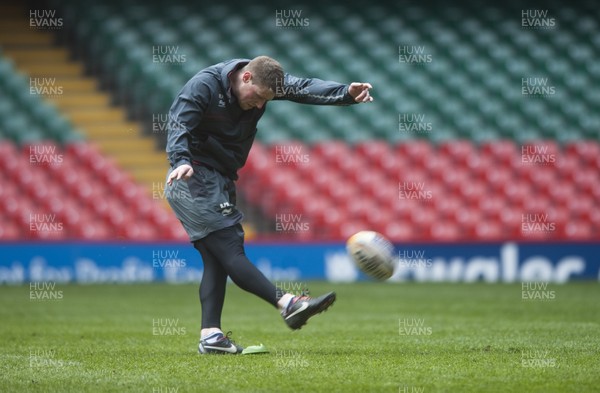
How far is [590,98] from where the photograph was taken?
2138 cm

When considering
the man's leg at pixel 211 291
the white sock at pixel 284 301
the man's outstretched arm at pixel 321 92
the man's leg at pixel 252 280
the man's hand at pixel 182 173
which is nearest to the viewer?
the man's hand at pixel 182 173

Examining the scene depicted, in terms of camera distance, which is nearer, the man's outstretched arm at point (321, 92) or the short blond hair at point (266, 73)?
the short blond hair at point (266, 73)

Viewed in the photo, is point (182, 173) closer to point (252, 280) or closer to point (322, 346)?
point (252, 280)

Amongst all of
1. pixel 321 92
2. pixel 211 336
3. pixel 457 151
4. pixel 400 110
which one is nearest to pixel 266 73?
pixel 321 92

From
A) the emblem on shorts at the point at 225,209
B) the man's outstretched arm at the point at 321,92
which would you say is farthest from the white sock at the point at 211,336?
the man's outstretched arm at the point at 321,92

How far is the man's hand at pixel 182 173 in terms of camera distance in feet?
20.6

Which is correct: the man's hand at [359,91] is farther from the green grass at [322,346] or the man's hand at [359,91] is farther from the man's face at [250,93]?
the green grass at [322,346]

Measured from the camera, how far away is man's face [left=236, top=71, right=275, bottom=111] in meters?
6.73

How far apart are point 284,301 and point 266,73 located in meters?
1.53

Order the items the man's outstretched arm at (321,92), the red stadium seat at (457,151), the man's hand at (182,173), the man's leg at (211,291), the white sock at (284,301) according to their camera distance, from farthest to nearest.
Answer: the red stadium seat at (457,151)
the man's leg at (211,291)
the man's outstretched arm at (321,92)
the white sock at (284,301)
the man's hand at (182,173)

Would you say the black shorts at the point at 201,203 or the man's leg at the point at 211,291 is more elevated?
the black shorts at the point at 201,203

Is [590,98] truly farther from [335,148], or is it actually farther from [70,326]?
[70,326]

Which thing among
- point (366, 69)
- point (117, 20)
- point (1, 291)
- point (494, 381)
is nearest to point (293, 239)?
point (1, 291)

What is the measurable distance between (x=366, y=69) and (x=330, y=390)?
16759mm
